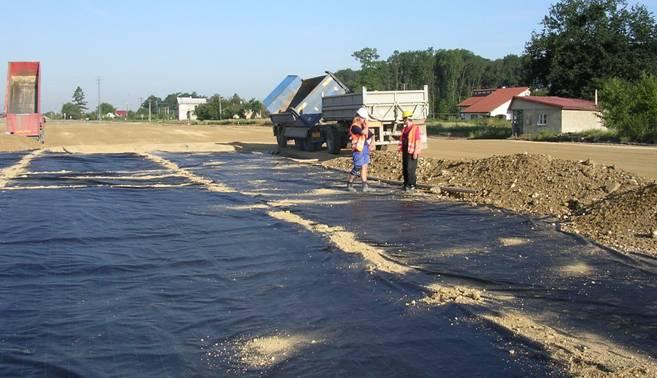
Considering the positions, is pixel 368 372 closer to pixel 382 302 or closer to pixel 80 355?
pixel 382 302

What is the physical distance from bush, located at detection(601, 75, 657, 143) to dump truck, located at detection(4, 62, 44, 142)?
29.0 m

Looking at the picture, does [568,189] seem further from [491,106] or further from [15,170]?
[491,106]

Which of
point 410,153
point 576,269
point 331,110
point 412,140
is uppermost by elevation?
point 331,110

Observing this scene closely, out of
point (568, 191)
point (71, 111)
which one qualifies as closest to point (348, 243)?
point (568, 191)

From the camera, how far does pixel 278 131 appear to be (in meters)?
29.2

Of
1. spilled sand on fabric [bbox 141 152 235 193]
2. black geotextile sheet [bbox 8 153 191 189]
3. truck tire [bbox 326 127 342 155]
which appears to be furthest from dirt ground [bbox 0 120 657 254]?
black geotextile sheet [bbox 8 153 191 189]

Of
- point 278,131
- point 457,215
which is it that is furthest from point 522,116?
point 457,215

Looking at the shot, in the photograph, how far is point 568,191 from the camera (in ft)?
37.0

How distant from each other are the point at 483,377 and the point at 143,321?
2.67 m

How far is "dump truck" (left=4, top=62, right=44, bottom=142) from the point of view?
103 feet

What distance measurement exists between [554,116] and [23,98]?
1220 inches

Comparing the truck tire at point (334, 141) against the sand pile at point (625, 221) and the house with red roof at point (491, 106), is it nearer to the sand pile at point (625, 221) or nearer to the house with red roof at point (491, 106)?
the sand pile at point (625, 221)

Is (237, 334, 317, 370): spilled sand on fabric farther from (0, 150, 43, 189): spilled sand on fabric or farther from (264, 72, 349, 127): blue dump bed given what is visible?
(264, 72, 349, 127): blue dump bed

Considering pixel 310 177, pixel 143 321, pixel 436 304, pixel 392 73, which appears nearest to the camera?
pixel 143 321
